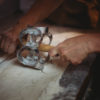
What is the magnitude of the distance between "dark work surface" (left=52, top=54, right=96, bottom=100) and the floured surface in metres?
0.03

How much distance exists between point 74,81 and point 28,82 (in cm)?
26

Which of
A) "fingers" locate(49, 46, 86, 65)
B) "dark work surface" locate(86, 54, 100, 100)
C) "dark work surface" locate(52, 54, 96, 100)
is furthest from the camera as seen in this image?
"dark work surface" locate(86, 54, 100, 100)

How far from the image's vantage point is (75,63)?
1.13m

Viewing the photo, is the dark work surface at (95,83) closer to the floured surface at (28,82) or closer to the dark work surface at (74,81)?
the dark work surface at (74,81)

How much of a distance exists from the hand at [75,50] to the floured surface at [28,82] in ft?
0.34

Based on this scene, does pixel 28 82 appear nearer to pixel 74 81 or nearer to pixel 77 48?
pixel 74 81

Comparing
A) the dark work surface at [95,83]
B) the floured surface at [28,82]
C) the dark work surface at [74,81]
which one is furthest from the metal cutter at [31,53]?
the dark work surface at [95,83]

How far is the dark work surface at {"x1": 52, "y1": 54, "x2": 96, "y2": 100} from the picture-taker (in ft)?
3.08

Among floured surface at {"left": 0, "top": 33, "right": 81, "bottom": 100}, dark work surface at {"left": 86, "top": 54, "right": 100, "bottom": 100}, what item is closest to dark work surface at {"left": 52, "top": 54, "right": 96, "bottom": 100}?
floured surface at {"left": 0, "top": 33, "right": 81, "bottom": 100}

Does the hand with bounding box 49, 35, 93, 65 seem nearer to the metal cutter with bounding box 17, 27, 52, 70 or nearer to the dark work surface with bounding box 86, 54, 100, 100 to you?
the metal cutter with bounding box 17, 27, 52, 70

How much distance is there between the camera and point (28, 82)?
1058 millimetres

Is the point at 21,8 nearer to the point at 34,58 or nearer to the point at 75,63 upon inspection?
the point at 34,58

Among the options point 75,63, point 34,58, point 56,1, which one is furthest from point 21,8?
point 75,63

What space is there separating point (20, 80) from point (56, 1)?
90cm
